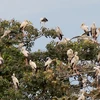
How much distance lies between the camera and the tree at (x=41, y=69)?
15781mm

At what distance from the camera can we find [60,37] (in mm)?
20031

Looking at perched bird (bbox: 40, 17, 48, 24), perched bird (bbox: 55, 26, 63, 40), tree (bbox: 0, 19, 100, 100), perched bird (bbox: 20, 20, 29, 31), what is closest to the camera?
tree (bbox: 0, 19, 100, 100)

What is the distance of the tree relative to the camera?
15.8m

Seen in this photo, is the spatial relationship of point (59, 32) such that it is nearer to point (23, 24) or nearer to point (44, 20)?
point (23, 24)

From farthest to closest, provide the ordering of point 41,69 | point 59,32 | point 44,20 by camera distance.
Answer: point 44,20, point 59,32, point 41,69

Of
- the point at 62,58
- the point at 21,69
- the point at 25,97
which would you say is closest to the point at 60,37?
the point at 62,58

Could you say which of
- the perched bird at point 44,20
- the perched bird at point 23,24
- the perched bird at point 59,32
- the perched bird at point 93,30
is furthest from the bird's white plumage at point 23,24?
the perched bird at point 44,20

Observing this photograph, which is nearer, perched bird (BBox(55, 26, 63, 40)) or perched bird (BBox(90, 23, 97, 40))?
perched bird (BBox(90, 23, 97, 40))

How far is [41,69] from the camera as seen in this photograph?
17688mm

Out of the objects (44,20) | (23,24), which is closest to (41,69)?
(23,24)

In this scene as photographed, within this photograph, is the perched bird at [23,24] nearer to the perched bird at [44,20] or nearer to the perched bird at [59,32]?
the perched bird at [59,32]

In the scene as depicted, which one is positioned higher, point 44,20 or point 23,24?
point 44,20

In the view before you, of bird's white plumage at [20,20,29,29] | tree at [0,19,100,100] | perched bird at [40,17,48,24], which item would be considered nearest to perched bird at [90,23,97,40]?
tree at [0,19,100,100]

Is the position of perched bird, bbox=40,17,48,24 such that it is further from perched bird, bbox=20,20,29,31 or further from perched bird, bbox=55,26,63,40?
perched bird, bbox=20,20,29,31
